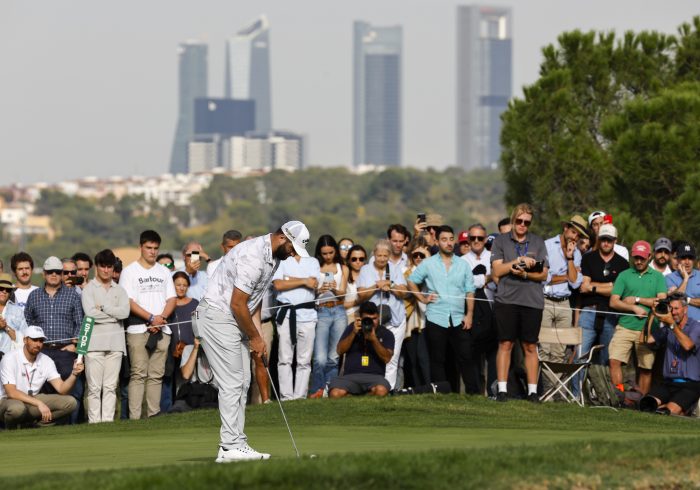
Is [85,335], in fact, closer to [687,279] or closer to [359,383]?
[359,383]

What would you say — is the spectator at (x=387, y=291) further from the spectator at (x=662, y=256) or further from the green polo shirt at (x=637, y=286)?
the spectator at (x=662, y=256)

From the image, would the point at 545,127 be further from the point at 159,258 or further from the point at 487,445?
the point at 487,445

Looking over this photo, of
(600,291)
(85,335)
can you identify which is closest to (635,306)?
(600,291)

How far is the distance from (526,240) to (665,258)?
2076mm

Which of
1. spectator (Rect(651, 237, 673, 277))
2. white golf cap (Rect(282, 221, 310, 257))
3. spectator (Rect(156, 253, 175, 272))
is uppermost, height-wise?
white golf cap (Rect(282, 221, 310, 257))

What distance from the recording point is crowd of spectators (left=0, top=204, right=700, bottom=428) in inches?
602

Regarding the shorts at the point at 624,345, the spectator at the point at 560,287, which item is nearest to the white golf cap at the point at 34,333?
the spectator at the point at 560,287

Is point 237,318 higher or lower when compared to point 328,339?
higher

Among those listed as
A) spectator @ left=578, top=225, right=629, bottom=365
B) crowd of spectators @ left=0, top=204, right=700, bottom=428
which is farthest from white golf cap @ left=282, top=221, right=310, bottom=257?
spectator @ left=578, top=225, right=629, bottom=365

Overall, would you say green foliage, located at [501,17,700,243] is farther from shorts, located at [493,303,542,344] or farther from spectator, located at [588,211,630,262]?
shorts, located at [493,303,542,344]

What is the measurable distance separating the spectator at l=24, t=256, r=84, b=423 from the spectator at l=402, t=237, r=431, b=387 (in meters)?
3.84

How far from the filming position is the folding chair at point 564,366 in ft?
51.3

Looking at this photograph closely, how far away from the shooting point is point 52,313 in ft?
51.8

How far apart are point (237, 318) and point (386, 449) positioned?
5.18 feet
